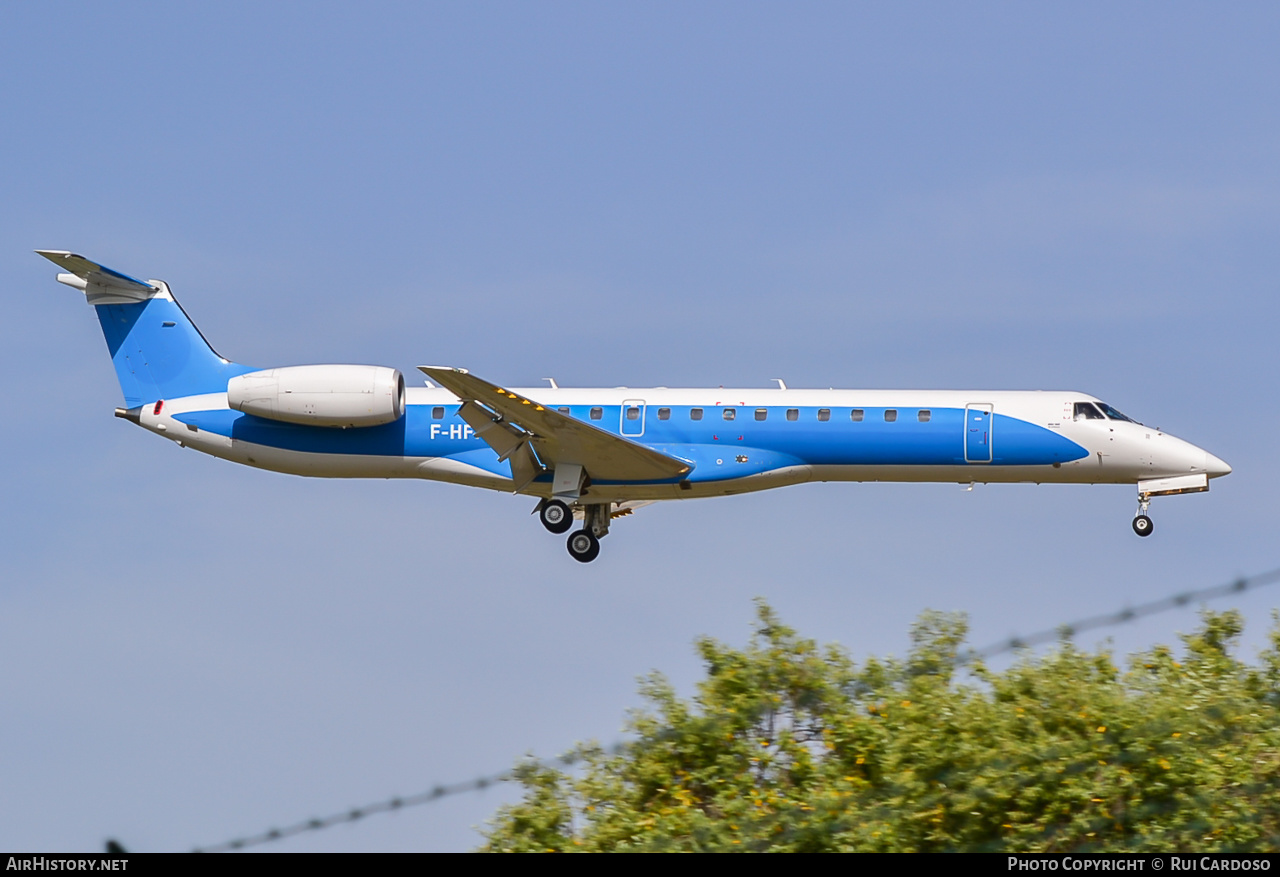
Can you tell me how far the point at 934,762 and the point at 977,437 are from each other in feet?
45.2

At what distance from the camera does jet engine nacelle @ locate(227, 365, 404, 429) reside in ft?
114

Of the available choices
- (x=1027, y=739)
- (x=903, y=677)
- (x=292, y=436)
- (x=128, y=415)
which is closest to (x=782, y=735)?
(x=903, y=677)

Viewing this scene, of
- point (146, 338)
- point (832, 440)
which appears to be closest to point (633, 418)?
point (832, 440)

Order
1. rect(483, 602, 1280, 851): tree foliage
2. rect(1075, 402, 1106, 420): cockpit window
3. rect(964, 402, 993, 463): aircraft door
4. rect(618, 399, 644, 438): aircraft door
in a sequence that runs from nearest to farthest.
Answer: rect(483, 602, 1280, 851): tree foliage
rect(964, 402, 993, 463): aircraft door
rect(1075, 402, 1106, 420): cockpit window
rect(618, 399, 644, 438): aircraft door

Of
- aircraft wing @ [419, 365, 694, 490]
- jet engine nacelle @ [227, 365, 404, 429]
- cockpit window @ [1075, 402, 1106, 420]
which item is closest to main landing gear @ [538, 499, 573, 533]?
aircraft wing @ [419, 365, 694, 490]

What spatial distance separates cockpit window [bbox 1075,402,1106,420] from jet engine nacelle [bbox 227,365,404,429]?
45.2ft

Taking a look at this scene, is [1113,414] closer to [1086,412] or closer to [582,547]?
[1086,412]

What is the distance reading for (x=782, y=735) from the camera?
77.8 ft

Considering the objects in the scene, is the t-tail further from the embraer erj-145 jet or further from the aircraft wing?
the aircraft wing

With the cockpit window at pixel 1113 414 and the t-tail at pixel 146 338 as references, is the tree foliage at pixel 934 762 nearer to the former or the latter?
the cockpit window at pixel 1113 414

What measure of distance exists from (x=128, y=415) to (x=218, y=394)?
212cm

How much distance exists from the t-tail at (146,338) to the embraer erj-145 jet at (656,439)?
1.10m

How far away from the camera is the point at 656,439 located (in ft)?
114
